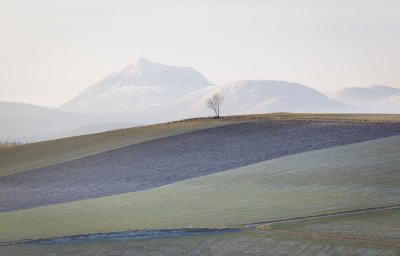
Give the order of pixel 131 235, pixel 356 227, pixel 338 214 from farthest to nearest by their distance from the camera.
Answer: pixel 338 214 → pixel 131 235 → pixel 356 227

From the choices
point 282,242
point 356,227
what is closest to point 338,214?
point 356,227

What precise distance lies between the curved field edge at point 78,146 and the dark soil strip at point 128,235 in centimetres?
3689

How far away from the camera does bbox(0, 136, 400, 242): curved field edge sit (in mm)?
41781

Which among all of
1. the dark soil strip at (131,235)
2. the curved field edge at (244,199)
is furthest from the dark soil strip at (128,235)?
the curved field edge at (244,199)

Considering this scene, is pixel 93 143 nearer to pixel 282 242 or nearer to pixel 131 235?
pixel 131 235

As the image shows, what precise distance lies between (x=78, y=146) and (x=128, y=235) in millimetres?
48951

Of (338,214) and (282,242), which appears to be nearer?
(282,242)

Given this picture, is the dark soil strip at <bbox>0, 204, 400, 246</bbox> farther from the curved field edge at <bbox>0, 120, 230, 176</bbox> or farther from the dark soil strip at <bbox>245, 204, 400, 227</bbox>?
the curved field edge at <bbox>0, 120, 230, 176</bbox>

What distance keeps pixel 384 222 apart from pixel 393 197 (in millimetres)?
6299

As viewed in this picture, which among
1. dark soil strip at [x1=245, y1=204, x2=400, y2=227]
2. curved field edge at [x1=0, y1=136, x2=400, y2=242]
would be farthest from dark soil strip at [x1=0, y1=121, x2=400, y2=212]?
dark soil strip at [x1=245, y1=204, x2=400, y2=227]

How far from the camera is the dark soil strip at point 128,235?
38.6m

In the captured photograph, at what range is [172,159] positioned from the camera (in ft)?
231

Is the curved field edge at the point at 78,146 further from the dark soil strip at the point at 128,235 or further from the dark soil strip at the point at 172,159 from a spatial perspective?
the dark soil strip at the point at 128,235

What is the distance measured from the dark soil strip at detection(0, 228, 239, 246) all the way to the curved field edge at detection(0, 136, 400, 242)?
31.0 inches
